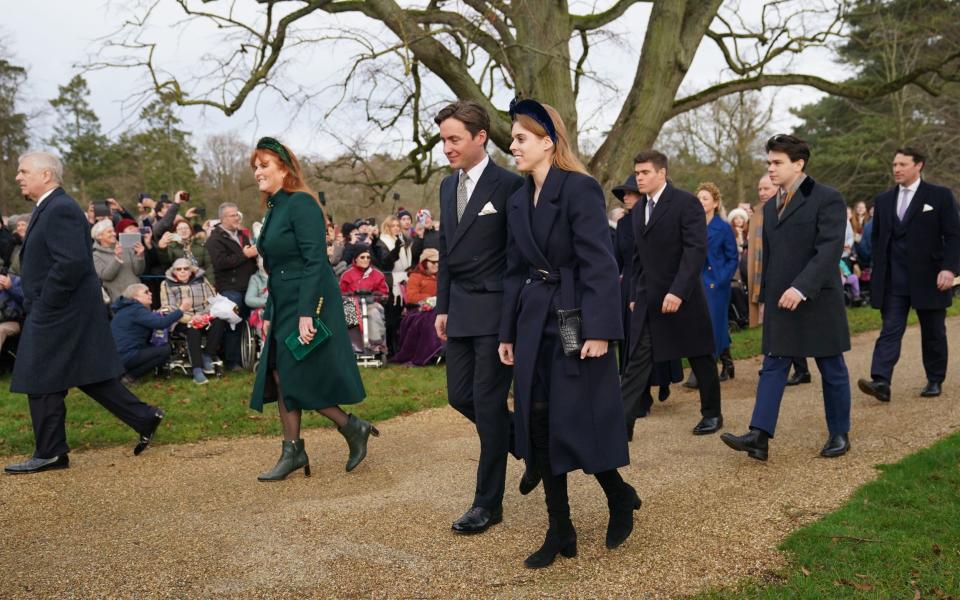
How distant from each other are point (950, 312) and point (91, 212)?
1349cm

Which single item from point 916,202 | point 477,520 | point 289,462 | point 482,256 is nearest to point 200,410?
point 289,462

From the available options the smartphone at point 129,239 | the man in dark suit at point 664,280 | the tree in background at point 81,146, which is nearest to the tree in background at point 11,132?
the tree in background at point 81,146

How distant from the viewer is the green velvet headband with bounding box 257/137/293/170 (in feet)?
17.3

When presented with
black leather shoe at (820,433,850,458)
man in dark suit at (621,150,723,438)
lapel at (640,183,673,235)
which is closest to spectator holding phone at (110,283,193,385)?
man in dark suit at (621,150,723,438)

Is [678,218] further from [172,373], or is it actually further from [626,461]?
[172,373]

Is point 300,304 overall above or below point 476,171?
below

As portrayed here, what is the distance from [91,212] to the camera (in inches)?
436

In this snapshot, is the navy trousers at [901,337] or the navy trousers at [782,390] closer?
the navy trousers at [782,390]

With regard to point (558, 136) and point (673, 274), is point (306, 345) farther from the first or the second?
point (673, 274)

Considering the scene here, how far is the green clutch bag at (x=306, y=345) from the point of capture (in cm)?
526

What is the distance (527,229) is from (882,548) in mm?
2233

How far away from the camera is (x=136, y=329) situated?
8883 mm

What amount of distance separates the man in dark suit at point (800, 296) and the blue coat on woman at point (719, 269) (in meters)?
2.50

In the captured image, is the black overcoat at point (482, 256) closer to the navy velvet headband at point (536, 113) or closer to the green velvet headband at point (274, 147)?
the navy velvet headband at point (536, 113)
